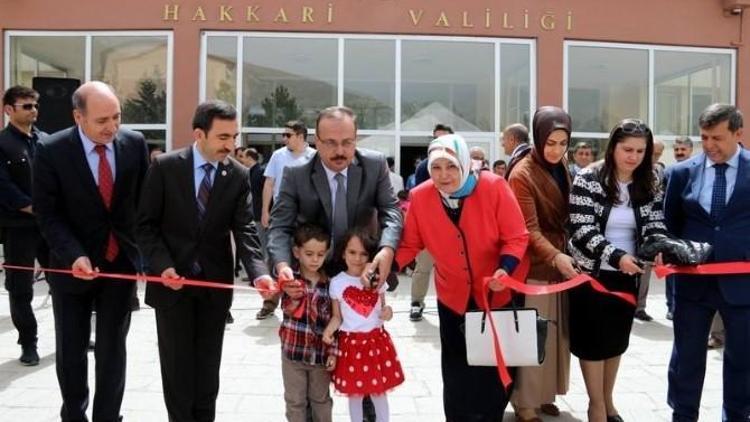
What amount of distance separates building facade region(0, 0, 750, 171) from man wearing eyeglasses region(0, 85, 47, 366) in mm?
6490

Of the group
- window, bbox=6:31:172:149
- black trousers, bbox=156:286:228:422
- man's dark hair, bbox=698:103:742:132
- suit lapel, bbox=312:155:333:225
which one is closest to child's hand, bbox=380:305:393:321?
suit lapel, bbox=312:155:333:225

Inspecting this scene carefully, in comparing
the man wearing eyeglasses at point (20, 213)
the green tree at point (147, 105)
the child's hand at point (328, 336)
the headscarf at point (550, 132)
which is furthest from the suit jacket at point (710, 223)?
the green tree at point (147, 105)

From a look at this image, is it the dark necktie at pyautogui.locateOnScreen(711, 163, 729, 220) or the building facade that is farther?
the building facade

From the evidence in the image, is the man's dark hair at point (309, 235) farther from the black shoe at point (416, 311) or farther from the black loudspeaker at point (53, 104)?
the black loudspeaker at point (53, 104)

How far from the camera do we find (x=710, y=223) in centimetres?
383

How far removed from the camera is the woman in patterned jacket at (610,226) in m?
3.89

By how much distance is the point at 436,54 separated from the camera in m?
12.5

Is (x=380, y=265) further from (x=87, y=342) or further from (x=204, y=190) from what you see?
(x=87, y=342)

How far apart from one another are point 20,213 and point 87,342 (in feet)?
7.80

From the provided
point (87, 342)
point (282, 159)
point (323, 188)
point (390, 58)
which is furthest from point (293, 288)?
point (390, 58)

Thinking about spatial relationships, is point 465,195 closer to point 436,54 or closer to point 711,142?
point 711,142

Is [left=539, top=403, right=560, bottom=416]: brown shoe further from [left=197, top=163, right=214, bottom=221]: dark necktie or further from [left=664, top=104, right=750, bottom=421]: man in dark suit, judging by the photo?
[left=197, top=163, right=214, bottom=221]: dark necktie

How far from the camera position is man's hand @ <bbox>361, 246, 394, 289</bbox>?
11.2 ft

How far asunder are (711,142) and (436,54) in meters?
9.11
